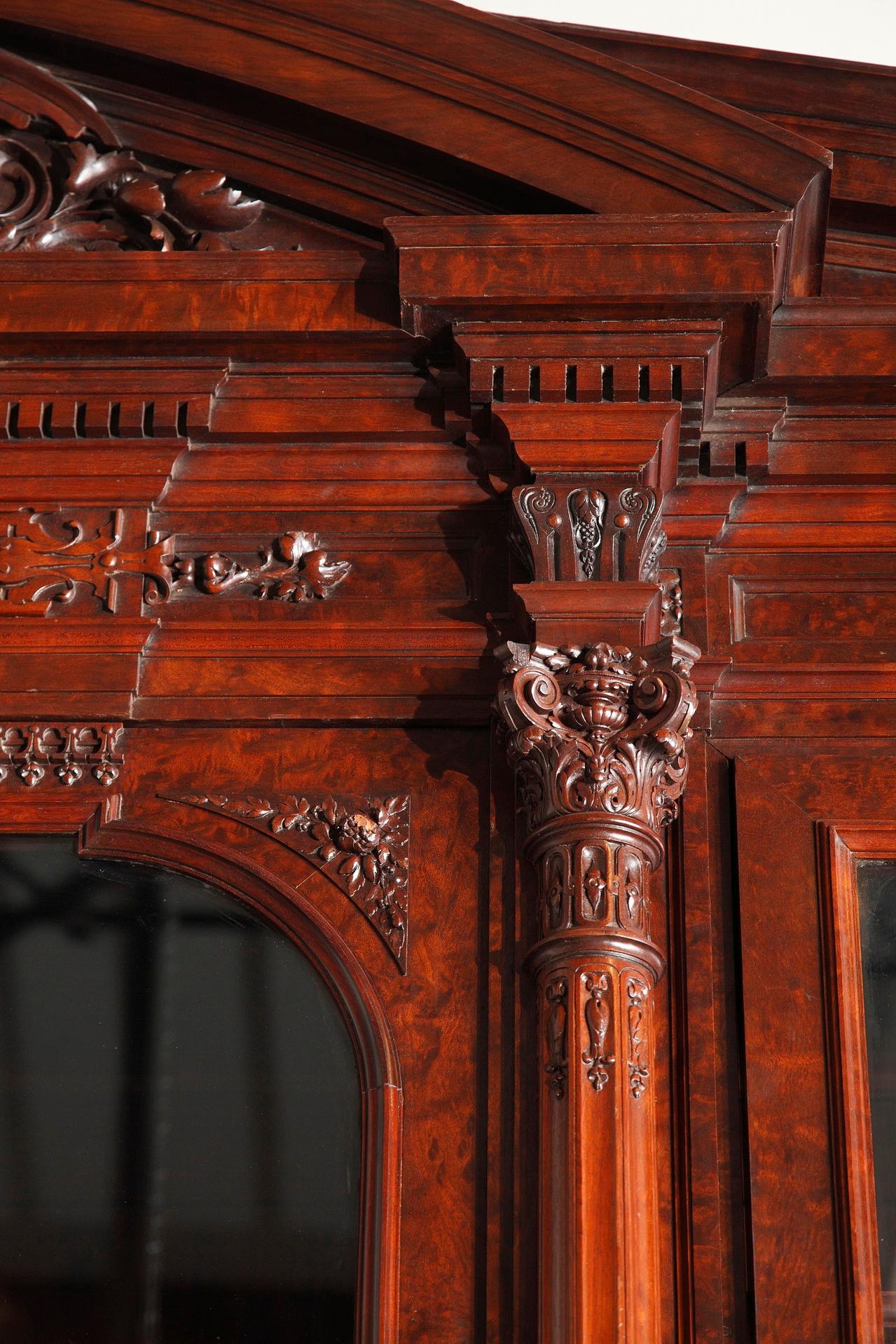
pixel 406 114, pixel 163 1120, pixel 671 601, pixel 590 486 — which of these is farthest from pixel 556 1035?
pixel 406 114

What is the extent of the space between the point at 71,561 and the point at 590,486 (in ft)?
3.43

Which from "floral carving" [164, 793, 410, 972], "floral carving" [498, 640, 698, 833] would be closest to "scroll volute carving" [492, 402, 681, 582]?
"floral carving" [498, 640, 698, 833]

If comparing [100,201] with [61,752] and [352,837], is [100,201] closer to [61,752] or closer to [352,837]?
[61,752]

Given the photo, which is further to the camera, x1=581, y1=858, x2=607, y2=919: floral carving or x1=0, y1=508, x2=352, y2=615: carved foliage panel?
x1=0, y1=508, x2=352, y2=615: carved foliage panel

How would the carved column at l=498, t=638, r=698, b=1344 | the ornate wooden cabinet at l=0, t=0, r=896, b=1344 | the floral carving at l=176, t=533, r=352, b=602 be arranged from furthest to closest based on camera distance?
the floral carving at l=176, t=533, r=352, b=602 < the ornate wooden cabinet at l=0, t=0, r=896, b=1344 < the carved column at l=498, t=638, r=698, b=1344

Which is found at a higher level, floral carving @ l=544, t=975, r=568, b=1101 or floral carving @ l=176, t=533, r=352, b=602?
floral carving @ l=176, t=533, r=352, b=602

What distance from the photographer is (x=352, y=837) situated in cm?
367

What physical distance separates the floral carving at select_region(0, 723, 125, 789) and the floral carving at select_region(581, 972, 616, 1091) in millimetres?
1038

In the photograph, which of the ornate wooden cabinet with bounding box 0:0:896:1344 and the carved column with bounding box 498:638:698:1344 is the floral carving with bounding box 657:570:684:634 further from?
the carved column with bounding box 498:638:698:1344

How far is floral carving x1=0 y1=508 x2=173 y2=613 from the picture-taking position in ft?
12.6

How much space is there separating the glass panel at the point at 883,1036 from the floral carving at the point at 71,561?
59.2 inches

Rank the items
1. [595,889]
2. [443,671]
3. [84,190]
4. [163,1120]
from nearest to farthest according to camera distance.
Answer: [595,889] < [163,1120] < [443,671] < [84,190]

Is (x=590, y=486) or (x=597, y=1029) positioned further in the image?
(x=590, y=486)

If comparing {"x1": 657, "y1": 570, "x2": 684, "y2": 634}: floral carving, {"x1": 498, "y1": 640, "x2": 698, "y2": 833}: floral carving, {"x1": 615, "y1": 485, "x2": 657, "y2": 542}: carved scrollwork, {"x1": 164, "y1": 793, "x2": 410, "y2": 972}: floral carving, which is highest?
{"x1": 615, "y1": 485, "x2": 657, "y2": 542}: carved scrollwork
